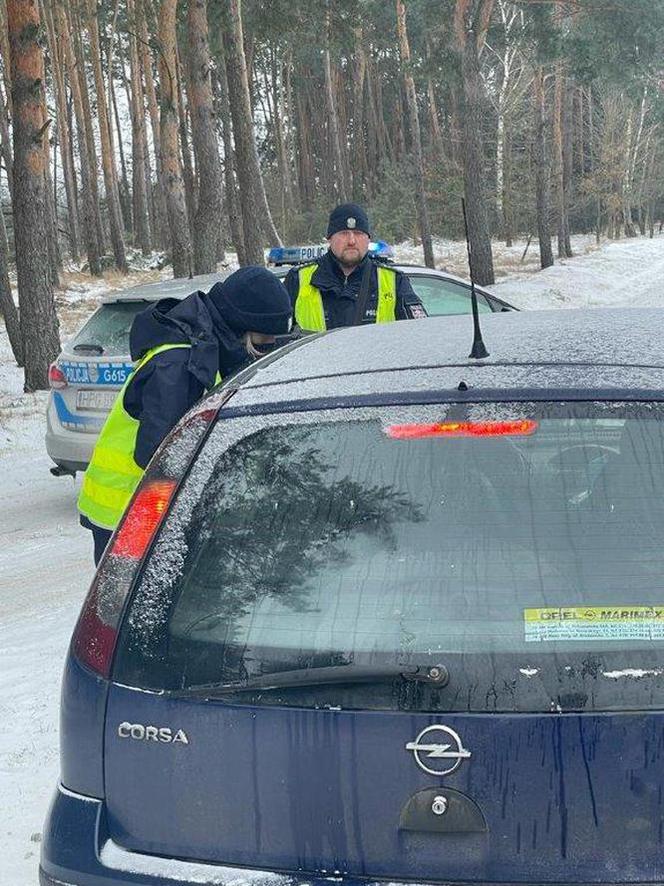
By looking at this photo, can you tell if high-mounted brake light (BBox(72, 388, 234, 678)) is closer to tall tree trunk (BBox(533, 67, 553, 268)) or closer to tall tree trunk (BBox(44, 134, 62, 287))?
tall tree trunk (BBox(44, 134, 62, 287))

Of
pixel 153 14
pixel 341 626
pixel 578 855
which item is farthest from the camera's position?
pixel 153 14

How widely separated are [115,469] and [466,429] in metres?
2.34

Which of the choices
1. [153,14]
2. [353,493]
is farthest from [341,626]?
[153,14]

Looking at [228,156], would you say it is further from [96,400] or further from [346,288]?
[346,288]

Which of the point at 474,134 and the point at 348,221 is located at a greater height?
the point at 348,221

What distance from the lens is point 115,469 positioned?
440cm

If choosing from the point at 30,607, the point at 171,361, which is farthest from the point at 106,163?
the point at 171,361

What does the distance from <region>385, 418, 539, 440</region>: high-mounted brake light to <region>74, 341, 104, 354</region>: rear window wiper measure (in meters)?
7.26

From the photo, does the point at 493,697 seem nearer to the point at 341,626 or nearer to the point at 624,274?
the point at 341,626

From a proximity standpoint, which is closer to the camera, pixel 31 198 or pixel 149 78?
pixel 31 198

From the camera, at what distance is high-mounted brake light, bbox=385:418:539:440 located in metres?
2.27

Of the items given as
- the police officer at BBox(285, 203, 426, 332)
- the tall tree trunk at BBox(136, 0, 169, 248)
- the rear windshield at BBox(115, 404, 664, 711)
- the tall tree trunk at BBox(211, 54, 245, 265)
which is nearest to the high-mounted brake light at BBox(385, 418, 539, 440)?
the rear windshield at BBox(115, 404, 664, 711)

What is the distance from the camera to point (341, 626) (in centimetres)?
220

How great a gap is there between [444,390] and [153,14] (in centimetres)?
3342
